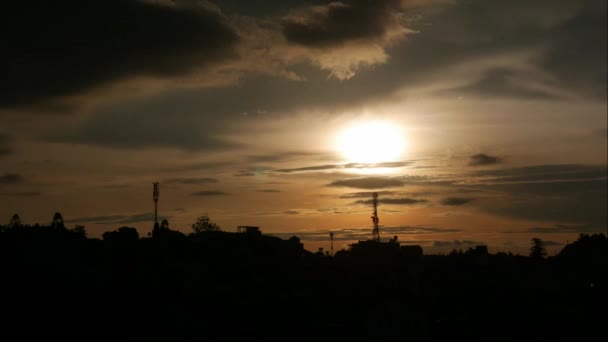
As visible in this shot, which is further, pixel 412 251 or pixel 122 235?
pixel 412 251

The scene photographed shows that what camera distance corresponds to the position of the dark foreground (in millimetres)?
80562

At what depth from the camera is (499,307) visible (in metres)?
119

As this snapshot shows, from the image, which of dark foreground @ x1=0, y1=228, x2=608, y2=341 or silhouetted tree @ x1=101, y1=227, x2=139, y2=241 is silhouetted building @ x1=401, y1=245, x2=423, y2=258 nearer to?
dark foreground @ x1=0, y1=228, x2=608, y2=341

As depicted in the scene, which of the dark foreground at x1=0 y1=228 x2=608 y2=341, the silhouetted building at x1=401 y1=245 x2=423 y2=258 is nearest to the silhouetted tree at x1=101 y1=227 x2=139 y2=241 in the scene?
the dark foreground at x1=0 y1=228 x2=608 y2=341

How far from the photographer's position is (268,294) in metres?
102

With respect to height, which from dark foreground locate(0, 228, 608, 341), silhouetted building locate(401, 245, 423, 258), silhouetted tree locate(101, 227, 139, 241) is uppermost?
silhouetted tree locate(101, 227, 139, 241)

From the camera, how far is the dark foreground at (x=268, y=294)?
80562 mm

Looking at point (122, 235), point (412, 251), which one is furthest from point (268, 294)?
point (412, 251)

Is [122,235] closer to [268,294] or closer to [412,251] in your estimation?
[268,294]

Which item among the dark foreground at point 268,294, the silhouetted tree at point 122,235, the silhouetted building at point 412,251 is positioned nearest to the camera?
the dark foreground at point 268,294

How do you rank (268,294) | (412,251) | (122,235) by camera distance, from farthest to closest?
(412,251) < (122,235) < (268,294)

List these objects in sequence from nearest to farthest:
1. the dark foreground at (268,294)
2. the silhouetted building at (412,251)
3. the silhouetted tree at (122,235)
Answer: the dark foreground at (268,294) → the silhouetted tree at (122,235) → the silhouetted building at (412,251)

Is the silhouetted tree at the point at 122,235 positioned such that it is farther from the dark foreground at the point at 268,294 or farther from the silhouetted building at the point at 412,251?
the silhouetted building at the point at 412,251

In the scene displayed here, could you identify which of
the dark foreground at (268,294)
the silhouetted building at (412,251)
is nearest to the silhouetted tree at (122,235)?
the dark foreground at (268,294)
